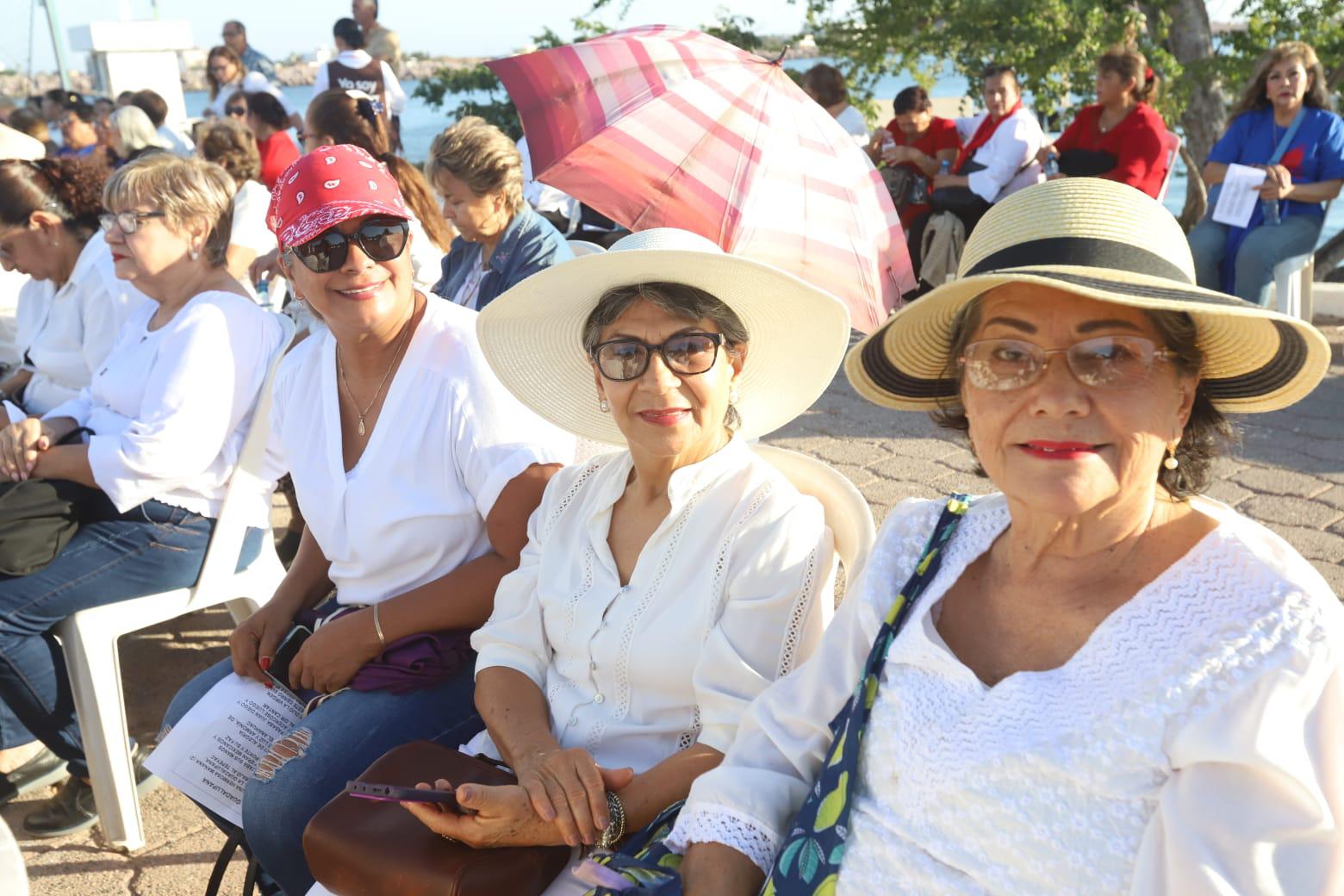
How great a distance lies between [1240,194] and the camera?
600 cm

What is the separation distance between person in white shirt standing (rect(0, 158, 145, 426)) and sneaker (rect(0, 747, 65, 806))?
1143 mm

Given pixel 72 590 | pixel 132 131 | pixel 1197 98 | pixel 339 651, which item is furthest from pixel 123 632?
pixel 1197 98

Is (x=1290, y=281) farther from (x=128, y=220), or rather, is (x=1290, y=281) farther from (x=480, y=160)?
(x=128, y=220)

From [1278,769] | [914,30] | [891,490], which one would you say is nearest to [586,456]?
[1278,769]

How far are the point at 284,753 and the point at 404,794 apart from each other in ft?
1.89

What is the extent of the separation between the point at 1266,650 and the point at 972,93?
831 cm

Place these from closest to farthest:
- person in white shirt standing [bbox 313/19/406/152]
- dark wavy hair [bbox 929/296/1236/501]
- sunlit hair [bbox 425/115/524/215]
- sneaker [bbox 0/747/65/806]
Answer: dark wavy hair [bbox 929/296/1236/501]
sneaker [bbox 0/747/65/806]
sunlit hair [bbox 425/115/524/215]
person in white shirt standing [bbox 313/19/406/152]

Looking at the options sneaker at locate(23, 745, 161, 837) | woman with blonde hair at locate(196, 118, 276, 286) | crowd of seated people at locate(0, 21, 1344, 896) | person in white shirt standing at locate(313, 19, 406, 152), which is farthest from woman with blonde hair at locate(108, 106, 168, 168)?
sneaker at locate(23, 745, 161, 837)

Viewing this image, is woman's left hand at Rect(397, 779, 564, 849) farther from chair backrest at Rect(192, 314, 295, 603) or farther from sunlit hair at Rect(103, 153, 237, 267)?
sunlit hair at Rect(103, 153, 237, 267)

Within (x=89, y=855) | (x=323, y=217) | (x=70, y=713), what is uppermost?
(x=323, y=217)

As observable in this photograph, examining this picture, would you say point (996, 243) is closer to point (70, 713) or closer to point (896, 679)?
point (896, 679)

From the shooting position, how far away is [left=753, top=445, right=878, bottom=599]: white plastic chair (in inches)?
82.1

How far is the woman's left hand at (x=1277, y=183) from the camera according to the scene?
233 inches

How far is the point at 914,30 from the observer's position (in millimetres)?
8641
